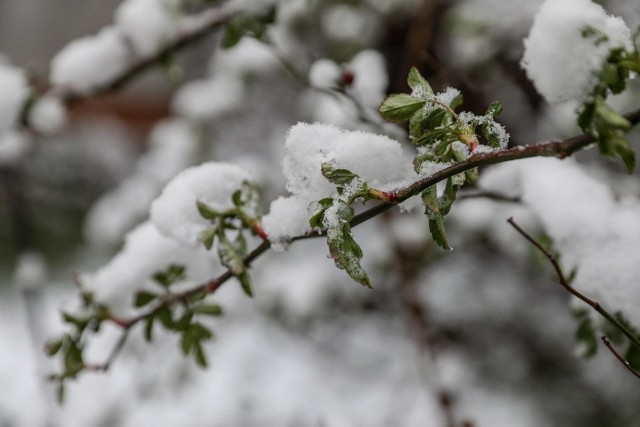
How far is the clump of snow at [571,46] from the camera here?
22.2 inches

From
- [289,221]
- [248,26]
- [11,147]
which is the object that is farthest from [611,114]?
[11,147]

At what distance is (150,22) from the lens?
156cm

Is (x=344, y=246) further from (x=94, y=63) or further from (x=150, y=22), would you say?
(x=94, y=63)

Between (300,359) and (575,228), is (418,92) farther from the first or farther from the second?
(300,359)

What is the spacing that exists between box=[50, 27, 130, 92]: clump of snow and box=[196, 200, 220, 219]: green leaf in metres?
1.04

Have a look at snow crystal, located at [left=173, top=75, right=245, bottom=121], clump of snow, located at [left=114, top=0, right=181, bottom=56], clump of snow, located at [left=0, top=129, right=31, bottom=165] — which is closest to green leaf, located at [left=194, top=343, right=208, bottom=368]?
clump of snow, located at [left=114, top=0, right=181, bottom=56]

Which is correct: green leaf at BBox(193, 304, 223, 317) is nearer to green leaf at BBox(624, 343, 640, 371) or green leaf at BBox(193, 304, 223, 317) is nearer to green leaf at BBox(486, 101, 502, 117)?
green leaf at BBox(486, 101, 502, 117)

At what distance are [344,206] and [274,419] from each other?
1.93 metres

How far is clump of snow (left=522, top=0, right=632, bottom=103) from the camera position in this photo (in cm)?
56

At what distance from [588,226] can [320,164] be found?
0.51 m

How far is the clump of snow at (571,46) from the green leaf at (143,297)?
0.61 meters

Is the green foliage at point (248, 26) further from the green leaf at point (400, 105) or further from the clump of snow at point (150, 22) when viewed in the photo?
the green leaf at point (400, 105)

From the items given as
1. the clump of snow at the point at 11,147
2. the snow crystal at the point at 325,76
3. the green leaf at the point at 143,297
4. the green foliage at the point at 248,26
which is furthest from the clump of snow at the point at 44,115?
the green leaf at the point at 143,297

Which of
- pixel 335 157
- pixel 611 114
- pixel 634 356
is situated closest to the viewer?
pixel 611 114
